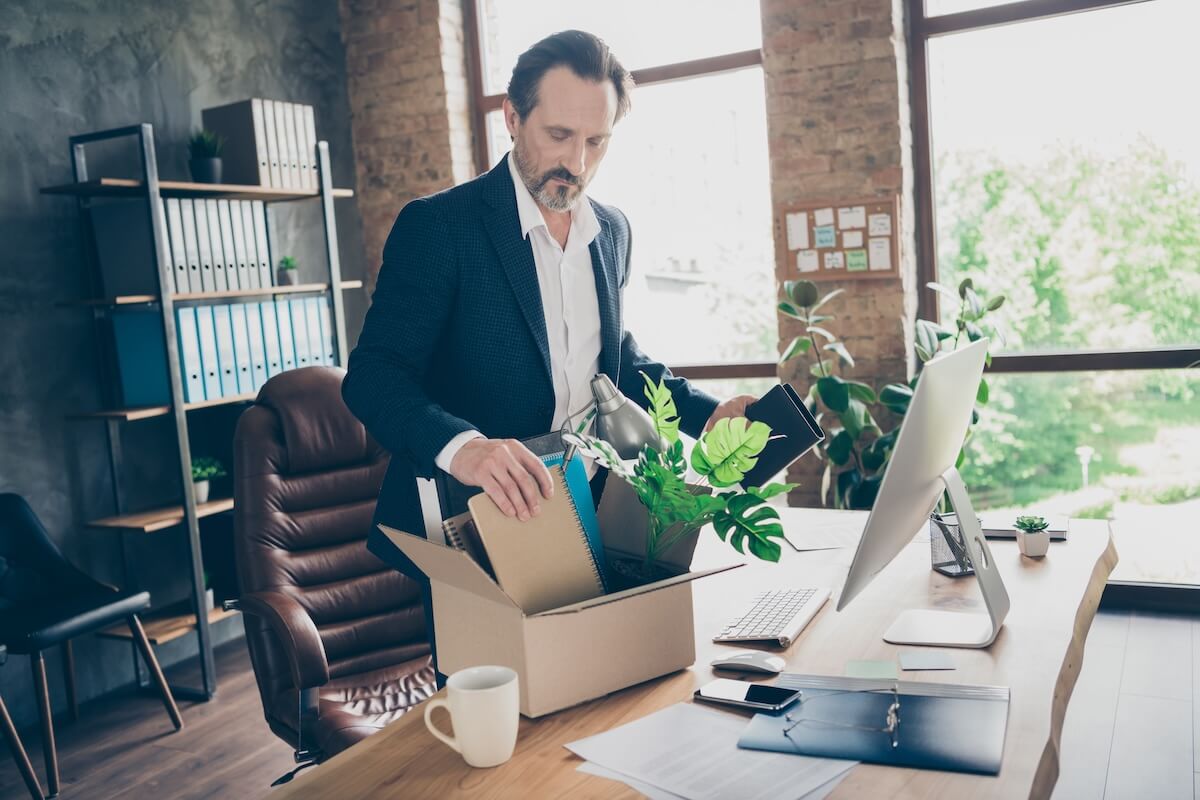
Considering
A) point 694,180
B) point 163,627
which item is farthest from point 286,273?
point 694,180

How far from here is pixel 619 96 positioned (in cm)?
173

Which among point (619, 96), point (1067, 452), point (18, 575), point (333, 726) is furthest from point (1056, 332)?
point (18, 575)

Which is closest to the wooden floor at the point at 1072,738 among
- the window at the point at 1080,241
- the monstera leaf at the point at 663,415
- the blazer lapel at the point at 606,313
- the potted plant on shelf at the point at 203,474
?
the window at the point at 1080,241

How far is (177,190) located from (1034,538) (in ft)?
11.0

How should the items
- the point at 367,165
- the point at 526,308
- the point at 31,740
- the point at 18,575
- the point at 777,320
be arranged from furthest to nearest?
the point at 367,165, the point at 777,320, the point at 31,740, the point at 18,575, the point at 526,308

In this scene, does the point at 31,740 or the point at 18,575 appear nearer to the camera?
the point at 18,575

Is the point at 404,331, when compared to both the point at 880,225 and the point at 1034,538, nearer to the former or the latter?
the point at 1034,538

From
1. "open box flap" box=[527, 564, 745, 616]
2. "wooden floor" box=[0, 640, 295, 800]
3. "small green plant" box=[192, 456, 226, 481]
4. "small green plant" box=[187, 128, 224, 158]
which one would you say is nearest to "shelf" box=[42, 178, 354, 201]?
"small green plant" box=[187, 128, 224, 158]

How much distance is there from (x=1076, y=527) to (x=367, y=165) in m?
4.01

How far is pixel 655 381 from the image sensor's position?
1905 mm

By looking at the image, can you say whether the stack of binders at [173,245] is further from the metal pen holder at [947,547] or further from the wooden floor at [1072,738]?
the metal pen holder at [947,547]

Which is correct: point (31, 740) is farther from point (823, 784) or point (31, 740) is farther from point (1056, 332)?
point (1056, 332)

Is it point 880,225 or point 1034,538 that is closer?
point 1034,538

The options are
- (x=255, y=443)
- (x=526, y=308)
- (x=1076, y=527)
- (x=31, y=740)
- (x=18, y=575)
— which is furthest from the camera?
(x=31, y=740)
